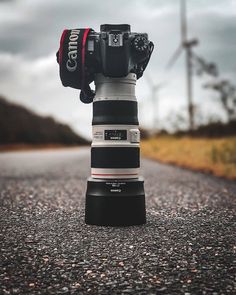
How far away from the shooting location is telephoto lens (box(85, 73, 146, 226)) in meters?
3.78

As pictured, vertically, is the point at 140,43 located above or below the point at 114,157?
above

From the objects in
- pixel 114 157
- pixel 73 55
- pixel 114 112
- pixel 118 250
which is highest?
pixel 73 55

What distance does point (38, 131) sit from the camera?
50.8m

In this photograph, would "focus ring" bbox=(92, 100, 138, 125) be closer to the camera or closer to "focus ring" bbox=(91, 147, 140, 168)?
the camera

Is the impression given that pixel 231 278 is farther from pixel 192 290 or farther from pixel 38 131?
pixel 38 131

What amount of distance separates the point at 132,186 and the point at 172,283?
146 centimetres

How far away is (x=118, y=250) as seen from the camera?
3.09 m

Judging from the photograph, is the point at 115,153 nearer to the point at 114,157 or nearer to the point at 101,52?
the point at 114,157

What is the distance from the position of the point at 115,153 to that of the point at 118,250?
0.92m

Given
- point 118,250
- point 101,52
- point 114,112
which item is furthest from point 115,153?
point 118,250

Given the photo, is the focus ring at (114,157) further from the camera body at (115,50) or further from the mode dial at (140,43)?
the mode dial at (140,43)

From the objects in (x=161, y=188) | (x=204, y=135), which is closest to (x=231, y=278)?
(x=161, y=188)

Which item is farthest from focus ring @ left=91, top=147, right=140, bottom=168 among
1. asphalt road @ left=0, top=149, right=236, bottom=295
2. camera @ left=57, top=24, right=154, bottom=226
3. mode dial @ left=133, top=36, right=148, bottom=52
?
mode dial @ left=133, top=36, right=148, bottom=52

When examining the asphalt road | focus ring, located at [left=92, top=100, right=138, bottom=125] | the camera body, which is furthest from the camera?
focus ring, located at [left=92, top=100, right=138, bottom=125]
